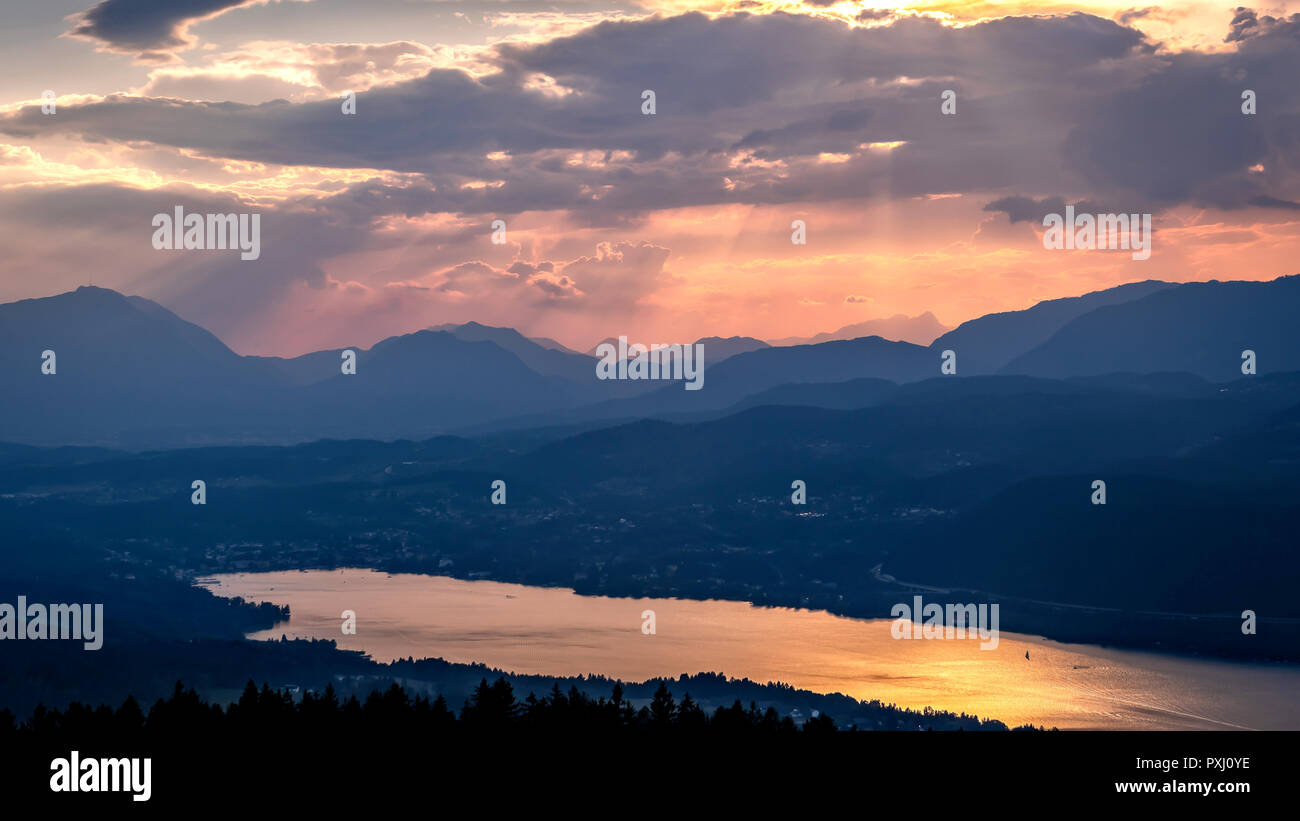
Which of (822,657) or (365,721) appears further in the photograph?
(822,657)

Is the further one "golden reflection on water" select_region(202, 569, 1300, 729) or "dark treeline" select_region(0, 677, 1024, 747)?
"golden reflection on water" select_region(202, 569, 1300, 729)

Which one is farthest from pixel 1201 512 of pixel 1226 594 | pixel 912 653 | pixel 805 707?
pixel 805 707

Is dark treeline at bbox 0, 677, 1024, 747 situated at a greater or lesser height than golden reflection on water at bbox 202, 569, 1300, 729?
greater

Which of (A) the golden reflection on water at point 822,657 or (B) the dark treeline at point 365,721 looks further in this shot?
(A) the golden reflection on water at point 822,657

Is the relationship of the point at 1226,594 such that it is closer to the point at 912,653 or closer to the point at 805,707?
the point at 912,653

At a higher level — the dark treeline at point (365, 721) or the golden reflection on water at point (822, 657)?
the dark treeline at point (365, 721)

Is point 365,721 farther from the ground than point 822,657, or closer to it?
farther from the ground
